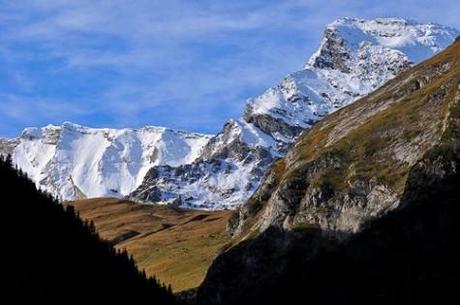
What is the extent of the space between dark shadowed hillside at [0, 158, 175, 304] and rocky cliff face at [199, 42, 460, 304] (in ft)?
81.6

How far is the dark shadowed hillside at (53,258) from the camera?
300ft

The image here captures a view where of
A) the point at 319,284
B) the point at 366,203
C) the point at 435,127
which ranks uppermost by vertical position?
the point at 435,127

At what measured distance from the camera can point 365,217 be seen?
15800 centimetres

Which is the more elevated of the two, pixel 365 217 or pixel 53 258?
pixel 365 217

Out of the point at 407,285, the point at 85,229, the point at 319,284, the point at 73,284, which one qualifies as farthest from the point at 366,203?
the point at 73,284

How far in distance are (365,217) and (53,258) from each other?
64056mm

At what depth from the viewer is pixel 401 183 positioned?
156250mm

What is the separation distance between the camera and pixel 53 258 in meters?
106

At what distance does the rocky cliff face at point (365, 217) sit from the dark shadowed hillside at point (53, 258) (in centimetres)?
2487

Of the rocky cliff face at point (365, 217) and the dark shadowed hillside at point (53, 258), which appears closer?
the dark shadowed hillside at point (53, 258)

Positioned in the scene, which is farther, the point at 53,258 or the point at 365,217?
the point at 365,217

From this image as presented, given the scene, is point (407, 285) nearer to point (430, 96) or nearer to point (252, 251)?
point (252, 251)

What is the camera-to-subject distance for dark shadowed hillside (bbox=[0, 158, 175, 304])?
91.5 m

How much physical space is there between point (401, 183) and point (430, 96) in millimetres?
30355
